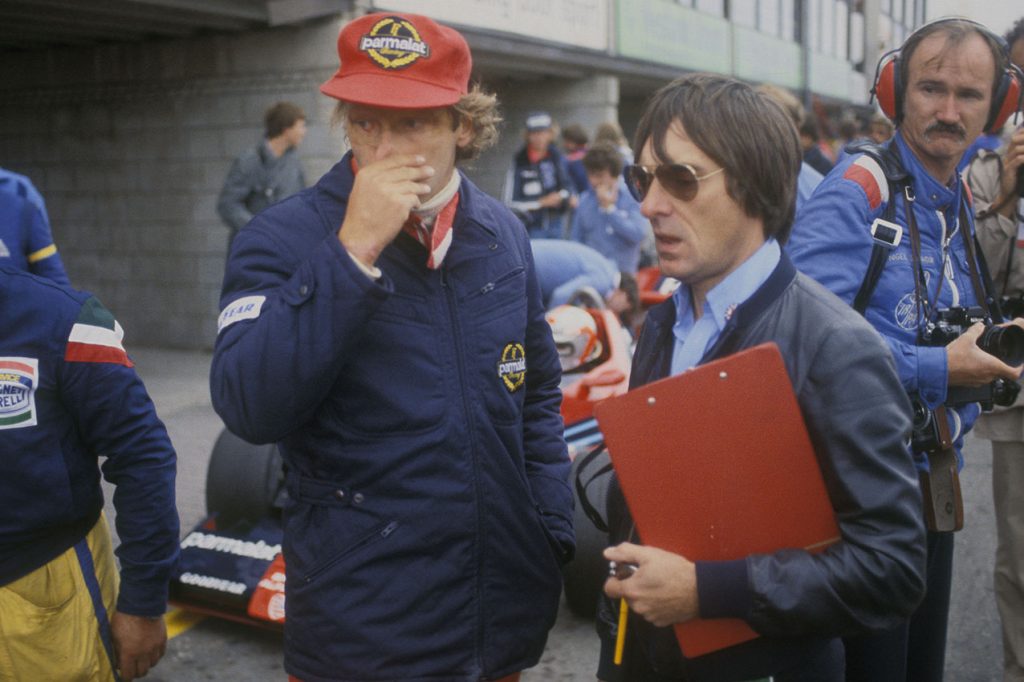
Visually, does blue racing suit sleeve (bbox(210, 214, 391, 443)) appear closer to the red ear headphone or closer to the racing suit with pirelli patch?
the racing suit with pirelli patch

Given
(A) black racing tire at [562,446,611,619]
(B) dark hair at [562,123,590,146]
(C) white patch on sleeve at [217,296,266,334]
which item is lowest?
(A) black racing tire at [562,446,611,619]

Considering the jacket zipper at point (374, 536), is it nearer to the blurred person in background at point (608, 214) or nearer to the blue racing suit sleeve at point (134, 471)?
the blue racing suit sleeve at point (134, 471)

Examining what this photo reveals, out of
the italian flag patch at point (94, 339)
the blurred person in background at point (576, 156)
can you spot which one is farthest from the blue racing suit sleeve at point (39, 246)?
the blurred person in background at point (576, 156)

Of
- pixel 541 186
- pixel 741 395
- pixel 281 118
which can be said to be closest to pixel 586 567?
pixel 741 395

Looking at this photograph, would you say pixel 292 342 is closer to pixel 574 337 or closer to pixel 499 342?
pixel 499 342

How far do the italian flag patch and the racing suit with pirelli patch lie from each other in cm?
44

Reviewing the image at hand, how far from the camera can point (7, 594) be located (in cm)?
224

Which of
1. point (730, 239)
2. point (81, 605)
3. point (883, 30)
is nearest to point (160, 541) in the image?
point (81, 605)

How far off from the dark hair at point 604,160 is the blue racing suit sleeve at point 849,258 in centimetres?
543

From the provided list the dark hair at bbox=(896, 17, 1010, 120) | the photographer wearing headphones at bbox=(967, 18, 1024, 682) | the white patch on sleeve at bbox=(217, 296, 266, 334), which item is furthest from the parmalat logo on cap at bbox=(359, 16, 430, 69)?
the photographer wearing headphones at bbox=(967, 18, 1024, 682)

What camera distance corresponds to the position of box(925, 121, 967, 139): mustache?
2.60 meters

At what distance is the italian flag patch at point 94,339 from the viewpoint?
2.23m

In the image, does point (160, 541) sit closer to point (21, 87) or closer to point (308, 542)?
point (308, 542)

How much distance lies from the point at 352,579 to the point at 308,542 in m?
0.11
